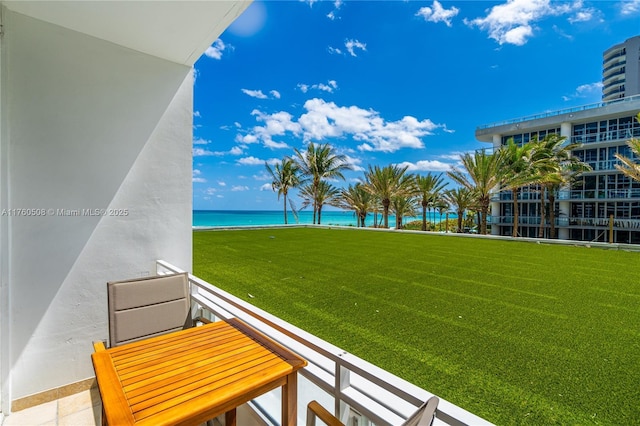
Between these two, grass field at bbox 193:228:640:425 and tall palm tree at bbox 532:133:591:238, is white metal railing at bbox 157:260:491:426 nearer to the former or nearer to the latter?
grass field at bbox 193:228:640:425

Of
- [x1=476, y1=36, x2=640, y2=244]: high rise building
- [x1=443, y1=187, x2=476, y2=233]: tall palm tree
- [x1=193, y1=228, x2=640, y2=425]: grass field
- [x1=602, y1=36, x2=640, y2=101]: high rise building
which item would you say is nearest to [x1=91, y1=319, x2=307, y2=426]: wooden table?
[x1=193, y1=228, x2=640, y2=425]: grass field

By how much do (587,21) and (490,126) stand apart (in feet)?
29.5

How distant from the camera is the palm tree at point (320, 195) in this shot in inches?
793

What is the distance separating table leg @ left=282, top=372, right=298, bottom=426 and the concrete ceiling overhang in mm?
2520

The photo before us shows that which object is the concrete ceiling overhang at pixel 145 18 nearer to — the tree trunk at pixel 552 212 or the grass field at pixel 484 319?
the grass field at pixel 484 319

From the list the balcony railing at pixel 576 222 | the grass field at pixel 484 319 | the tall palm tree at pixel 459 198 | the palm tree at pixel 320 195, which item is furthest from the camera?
the palm tree at pixel 320 195

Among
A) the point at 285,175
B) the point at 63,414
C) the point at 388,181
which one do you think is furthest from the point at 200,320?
the point at 285,175

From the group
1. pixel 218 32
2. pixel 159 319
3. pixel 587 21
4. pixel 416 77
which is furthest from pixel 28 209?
pixel 416 77

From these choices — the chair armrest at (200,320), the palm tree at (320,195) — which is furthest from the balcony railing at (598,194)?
the chair armrest at (200,320)

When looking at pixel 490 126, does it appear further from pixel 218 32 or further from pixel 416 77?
pixel 218 32

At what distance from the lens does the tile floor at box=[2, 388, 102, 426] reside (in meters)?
2.22

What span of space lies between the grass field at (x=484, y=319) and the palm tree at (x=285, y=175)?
527 inches

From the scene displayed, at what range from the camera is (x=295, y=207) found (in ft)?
66.1

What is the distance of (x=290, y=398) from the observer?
1.38 meters
